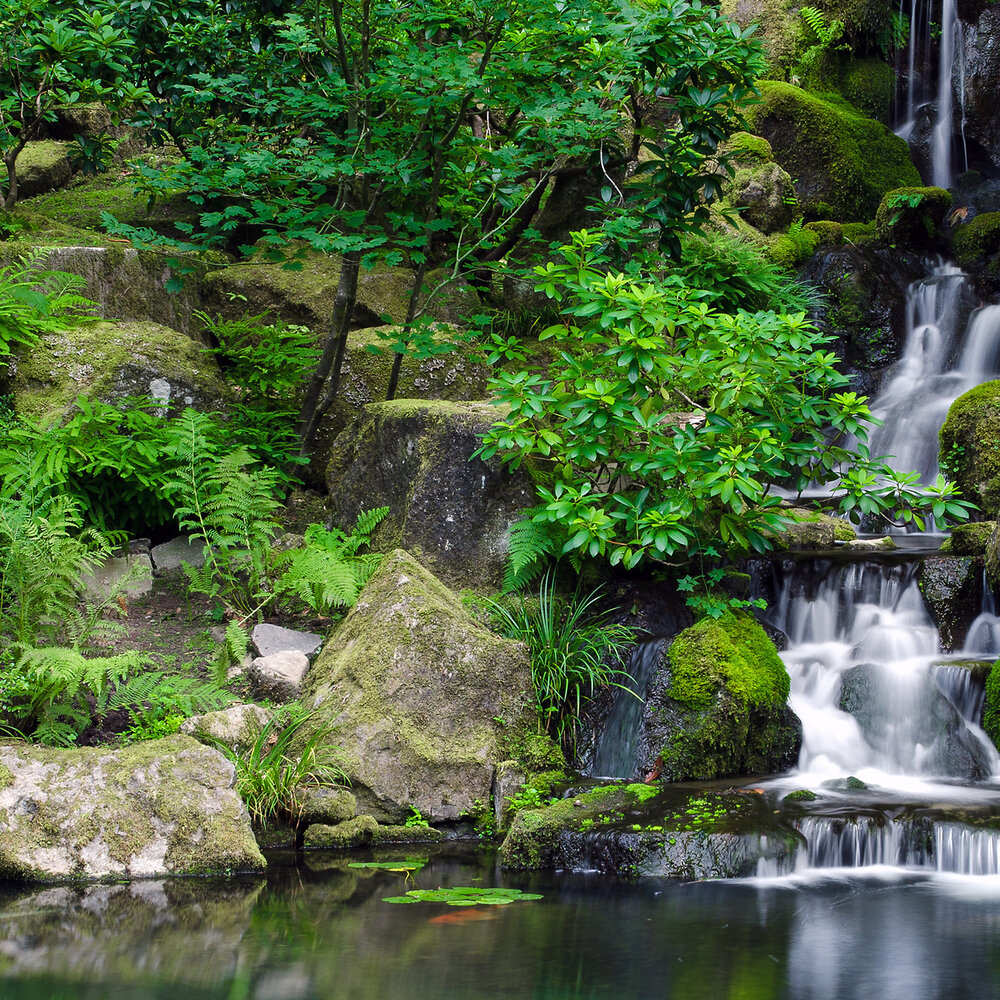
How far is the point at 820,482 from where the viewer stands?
25.3ft

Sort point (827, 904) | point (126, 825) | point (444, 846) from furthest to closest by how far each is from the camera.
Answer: point (444, 846) < point (126, 825) < point (827, 904)

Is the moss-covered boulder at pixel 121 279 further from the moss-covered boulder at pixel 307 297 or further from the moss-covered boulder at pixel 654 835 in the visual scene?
the moss-covered boulder at pixel 654 835

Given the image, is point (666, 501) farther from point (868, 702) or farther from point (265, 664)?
point (265, 664)

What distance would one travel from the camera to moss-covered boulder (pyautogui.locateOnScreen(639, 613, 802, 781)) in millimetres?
6543

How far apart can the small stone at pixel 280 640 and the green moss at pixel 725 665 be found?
2687 millimetres

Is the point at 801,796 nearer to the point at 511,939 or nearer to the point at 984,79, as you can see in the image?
the point at 511,939

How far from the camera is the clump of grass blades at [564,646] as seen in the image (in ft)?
22.8

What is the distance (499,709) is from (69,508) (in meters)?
3.36

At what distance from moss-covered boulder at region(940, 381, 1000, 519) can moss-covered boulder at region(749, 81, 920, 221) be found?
6632 mm

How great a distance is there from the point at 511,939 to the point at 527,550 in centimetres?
326

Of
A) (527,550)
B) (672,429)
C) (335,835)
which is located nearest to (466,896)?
(335,835)

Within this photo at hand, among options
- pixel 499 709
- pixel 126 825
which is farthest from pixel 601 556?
pixel 126 825

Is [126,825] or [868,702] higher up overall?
[868,702]

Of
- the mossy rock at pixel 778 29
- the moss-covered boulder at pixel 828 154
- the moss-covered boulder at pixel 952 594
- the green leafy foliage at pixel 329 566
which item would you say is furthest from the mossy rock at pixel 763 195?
the green leafy foliage at pixel 329 566
